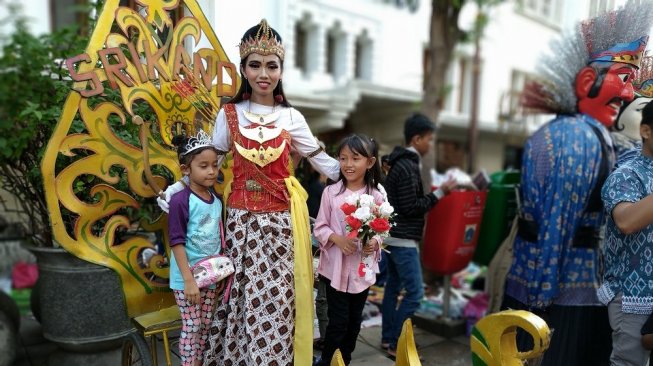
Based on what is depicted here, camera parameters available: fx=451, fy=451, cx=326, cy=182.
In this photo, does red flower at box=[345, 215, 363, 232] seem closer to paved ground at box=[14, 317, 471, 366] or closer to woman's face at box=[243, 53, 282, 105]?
woman's face at box=[243, 53, 282, 105]

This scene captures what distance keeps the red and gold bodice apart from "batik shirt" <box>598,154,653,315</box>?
1.64 m

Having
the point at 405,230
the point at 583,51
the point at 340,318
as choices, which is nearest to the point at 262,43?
the point at 340,318

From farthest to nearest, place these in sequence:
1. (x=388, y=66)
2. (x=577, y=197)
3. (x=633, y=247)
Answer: (x=388, y=66)
(x=577, y=197)
(x=633, y=247)

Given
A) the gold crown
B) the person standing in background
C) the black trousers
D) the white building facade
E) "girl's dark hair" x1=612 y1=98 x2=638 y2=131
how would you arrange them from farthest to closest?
the white building facade → the person standing in background → "girl's dark hair" x1=612 y1=98 x2=638 y2=131 → the black trousers → the gold crown

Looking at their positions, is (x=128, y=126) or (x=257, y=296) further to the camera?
(x=128, y=126)

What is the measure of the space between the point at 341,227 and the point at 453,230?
4.76ft

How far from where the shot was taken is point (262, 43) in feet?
7.46

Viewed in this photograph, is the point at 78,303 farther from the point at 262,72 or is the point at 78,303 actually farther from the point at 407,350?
the point at 407,350

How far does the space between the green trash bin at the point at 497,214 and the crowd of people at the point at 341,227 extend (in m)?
0.62

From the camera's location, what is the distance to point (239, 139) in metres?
2.30

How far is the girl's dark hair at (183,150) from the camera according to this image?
2.21 meters

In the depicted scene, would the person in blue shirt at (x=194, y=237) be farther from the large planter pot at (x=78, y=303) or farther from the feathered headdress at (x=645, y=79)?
the feathered headdress at (x=645, y=79)

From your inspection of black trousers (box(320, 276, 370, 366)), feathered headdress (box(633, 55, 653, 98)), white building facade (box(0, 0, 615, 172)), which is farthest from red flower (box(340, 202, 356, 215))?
white building facade (box(0, 0, 615, 172))

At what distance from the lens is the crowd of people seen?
2.24m
